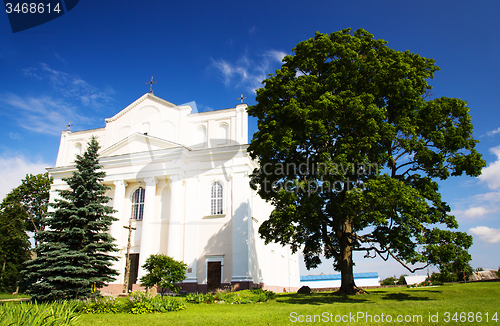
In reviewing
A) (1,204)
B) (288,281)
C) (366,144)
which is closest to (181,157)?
(366,144)

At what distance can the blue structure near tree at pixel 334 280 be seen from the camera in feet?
132

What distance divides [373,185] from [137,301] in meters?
9.80

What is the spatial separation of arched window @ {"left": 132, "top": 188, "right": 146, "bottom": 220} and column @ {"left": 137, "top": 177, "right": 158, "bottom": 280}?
5.39 ft

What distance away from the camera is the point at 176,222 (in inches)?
909

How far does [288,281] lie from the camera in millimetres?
33438

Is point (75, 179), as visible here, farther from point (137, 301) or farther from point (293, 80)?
point (293, 80)

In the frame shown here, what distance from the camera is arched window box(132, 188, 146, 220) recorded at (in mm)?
25312

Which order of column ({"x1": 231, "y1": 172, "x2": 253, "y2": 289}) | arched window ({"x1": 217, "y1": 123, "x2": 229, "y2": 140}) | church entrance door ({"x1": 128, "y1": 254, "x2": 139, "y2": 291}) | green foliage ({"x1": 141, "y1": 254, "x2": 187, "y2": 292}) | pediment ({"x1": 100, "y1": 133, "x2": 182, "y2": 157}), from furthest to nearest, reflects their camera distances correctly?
arched window ({"x1": 217, "y1": 123, "x2": 229, "y2": 140}) < pediment ({"x1": 100, "y1": 133, "x2": 182, "y2": 157}) < church entrance door ({"x1": 128, "y1": 254, "x2": 139, "y2": 291}) < column ({"x1": 231, "y1": 172, "x2": 253, "y2": 289}) < green foliage ({"x1": 141, "y1": 254, "x2": 187, "y2": 292})

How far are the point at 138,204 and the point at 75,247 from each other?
9120 mm

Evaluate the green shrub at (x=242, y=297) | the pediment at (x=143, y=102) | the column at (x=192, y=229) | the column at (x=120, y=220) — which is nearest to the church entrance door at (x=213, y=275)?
the column at (x=192, y=229)

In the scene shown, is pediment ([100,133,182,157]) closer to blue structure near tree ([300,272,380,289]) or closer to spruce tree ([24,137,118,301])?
spruce tree ([24,137,118,301])

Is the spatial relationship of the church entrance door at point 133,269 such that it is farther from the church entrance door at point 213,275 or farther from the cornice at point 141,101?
the cornice at point 141,101

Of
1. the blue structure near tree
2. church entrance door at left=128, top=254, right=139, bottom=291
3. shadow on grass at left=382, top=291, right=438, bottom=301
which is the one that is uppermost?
church entrance door at left=128, top=254, right=139, bottom=291

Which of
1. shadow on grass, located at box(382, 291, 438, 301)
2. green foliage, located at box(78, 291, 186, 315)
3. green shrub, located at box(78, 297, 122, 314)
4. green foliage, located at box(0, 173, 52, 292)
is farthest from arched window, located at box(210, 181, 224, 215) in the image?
green foliage, located at box(0, 173, 52, 292)
